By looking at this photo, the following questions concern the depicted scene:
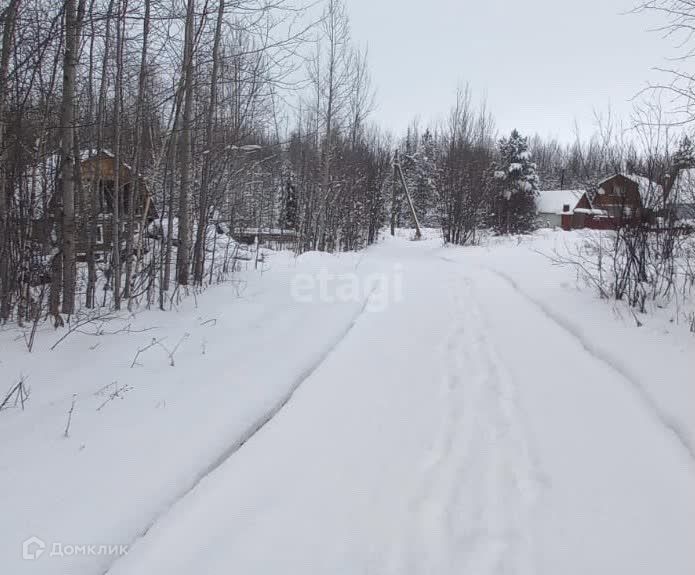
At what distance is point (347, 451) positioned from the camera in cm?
302

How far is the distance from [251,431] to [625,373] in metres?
3.66

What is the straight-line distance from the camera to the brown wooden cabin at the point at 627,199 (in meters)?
6.23

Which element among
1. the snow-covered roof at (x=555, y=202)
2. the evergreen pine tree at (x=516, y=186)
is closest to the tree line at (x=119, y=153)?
the evergreen pine tree at (x=516, y=186)

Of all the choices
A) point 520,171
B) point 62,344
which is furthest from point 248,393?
point 520,171

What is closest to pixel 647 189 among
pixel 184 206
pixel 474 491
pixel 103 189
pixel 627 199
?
pixel 627 199

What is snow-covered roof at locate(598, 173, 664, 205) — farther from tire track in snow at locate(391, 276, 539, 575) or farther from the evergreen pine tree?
the evergreen pine tree

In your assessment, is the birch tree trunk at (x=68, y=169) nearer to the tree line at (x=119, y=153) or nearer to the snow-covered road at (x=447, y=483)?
the tree line at (x=119, y=153)

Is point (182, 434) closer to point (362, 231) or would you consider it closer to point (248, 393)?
point (248, 393)

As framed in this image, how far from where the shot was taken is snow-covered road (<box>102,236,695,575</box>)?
2.08 m

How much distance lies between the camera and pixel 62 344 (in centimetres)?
434

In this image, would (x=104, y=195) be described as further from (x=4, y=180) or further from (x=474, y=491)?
(x=474, y=491)

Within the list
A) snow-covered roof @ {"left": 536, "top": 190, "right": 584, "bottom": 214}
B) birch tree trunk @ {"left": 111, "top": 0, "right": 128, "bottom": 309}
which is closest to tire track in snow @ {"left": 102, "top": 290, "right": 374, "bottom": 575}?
birch tree trunk @ {"left": 111, "top": 0, "right": 128, "bottom": 309}

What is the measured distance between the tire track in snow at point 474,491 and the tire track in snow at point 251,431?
125 cm

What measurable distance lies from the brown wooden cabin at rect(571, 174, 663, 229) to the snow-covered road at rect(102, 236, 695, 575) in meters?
2.93
